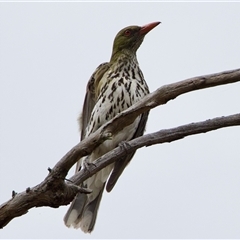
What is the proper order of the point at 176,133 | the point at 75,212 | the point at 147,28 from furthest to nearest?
the point at 147,28 → the point at 75,212 → the point at 176,133

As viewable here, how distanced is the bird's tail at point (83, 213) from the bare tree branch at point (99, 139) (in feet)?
6.97

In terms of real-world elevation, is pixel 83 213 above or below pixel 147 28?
below

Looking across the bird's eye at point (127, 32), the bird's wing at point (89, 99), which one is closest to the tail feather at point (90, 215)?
the bird's wing at point (89, 99)

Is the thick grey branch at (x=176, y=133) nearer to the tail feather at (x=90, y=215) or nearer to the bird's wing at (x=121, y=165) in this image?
the bird's wing at (x=121, y=165)

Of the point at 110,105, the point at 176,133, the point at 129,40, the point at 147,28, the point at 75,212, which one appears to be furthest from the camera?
the point at 129,40

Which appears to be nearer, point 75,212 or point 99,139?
point 99,139

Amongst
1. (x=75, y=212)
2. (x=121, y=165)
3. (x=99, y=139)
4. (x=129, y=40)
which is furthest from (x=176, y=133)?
(x=129, y=40)

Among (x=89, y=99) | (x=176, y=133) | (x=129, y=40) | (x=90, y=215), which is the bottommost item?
(x=90, y=215)

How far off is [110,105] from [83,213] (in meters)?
1.07

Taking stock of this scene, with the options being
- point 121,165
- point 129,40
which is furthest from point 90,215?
point 129,40

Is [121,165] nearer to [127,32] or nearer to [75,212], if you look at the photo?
[75,212]

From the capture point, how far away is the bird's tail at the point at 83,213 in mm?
6281

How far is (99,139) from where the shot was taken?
169 inches

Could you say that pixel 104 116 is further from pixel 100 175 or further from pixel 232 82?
pixel 232 82
